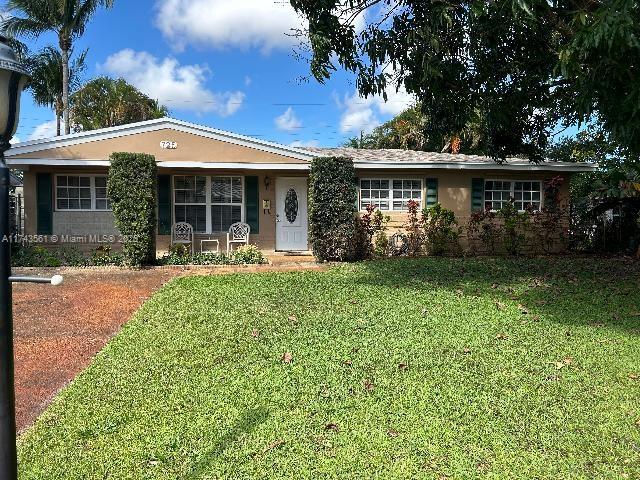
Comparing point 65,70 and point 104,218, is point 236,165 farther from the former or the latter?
point 65,70

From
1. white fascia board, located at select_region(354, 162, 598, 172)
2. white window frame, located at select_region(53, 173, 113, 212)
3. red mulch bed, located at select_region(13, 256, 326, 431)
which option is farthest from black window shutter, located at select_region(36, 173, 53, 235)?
white fascia board, located at select_region(354, 162, 598, 172)

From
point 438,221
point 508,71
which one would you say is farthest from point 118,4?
point 508,71

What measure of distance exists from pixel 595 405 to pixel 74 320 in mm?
6564

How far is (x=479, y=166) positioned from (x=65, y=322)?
1136 centimetres

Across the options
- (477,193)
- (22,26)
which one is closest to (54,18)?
(22,26)

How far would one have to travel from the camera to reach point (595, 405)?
13.8 feet

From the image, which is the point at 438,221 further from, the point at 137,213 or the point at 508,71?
the point at 137,213

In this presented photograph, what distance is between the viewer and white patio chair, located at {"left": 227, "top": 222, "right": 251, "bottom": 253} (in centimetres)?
1379

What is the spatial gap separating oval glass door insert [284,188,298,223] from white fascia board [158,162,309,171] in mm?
1138

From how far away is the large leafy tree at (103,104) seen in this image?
25234mm

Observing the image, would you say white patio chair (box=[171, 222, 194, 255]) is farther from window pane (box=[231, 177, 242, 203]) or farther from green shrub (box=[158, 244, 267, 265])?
window pane (box=[231, 177, 242, 203])

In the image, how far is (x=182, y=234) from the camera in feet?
44.4

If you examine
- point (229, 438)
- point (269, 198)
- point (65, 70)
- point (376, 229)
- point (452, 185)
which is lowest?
point (229, 438)

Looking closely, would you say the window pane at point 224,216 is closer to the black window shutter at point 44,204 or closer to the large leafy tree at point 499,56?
the black window shutter at point 44,204
